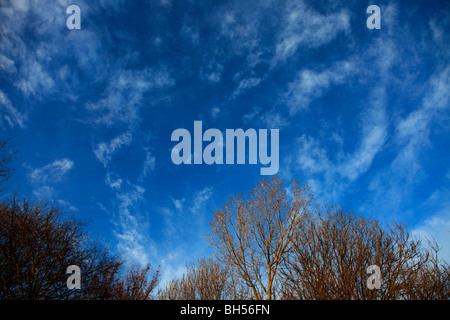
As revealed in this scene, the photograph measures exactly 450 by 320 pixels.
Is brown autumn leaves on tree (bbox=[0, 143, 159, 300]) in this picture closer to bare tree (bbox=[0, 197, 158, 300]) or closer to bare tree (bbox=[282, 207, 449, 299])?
bare tree (bbox=[0, 197, 158, 300])

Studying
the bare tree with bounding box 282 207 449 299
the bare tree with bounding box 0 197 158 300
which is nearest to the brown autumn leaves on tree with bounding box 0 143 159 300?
the bare tree with bounding box 0 197 158 300

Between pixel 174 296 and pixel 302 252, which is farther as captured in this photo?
pixel 174 296

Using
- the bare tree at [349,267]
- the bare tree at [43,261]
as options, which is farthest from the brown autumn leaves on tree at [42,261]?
the bare tree at [349,267]

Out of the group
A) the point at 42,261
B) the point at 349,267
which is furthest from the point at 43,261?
the point at 349,267

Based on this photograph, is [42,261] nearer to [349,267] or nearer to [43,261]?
[43,261]

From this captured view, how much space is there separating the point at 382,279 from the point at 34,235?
14495mm

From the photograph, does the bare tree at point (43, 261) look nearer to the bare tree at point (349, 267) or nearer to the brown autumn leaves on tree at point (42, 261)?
the brown autumn leaves on tree at point (42, 261)

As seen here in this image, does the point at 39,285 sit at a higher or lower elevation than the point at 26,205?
lower
